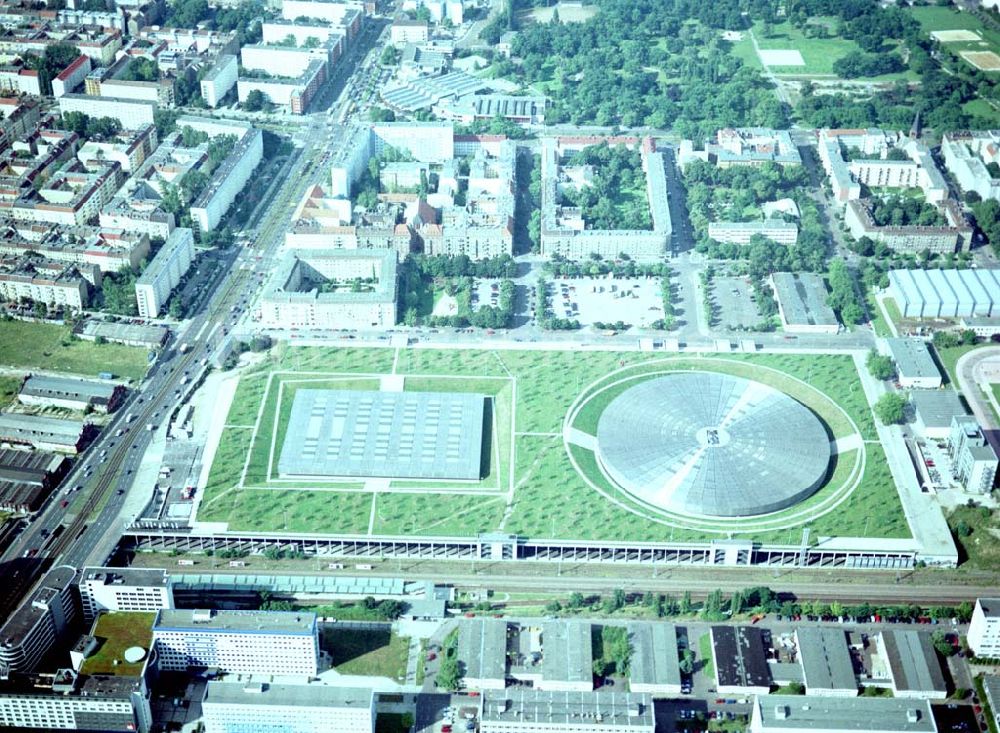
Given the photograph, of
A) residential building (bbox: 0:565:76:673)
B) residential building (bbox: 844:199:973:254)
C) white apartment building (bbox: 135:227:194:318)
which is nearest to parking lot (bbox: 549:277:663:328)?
residential building (bbox: 844:199:973:254)

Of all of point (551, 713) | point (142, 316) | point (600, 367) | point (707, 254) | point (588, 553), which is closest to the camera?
point (551, 713)

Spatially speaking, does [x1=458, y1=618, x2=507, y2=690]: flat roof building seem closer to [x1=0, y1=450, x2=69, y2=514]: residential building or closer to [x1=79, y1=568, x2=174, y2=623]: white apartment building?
[x1=79, y1=568, x2=174, y2=623]: white apartment building

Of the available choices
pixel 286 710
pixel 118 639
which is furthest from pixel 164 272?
pixel 286 710

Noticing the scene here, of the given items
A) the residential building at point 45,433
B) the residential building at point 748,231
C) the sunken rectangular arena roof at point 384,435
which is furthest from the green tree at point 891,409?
the residential building at point 45,433

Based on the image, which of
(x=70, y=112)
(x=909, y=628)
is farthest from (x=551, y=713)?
(x=70, y=112)

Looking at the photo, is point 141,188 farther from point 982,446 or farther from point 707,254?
point 982,446

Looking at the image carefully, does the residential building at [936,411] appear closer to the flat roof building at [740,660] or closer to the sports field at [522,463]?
the sports field at [522,463]

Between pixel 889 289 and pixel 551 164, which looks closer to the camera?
pixel 889 289
